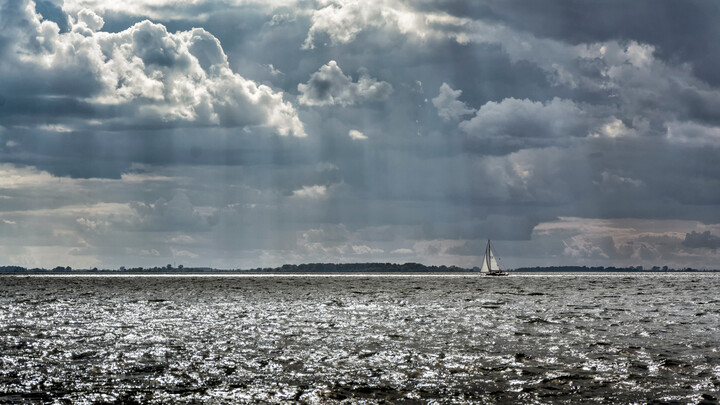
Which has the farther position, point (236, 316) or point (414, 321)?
point (236, 316)

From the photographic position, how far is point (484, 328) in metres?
51.3

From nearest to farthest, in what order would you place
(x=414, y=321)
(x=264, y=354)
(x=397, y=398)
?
(x=397, y=398)
(x=264, y=354)
(x=414, y=321)

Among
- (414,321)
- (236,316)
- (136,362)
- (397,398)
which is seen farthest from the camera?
(236,316)

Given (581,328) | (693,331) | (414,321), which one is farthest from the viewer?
(414,321)

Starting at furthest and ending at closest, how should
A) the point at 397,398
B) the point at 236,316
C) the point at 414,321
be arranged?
1. the point at 236,316
2. the point at 414,321
3. the point at 397,398

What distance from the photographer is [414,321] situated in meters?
59.0

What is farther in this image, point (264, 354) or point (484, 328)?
point (484, 328)

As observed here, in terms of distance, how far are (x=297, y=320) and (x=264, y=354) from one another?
79.8 ft

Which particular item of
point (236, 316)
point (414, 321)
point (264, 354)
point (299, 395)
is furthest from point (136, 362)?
point (236, 316)

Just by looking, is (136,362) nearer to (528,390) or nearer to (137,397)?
(137,397)

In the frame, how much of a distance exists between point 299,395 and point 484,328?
2764 centimetres

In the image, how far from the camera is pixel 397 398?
83.9ft

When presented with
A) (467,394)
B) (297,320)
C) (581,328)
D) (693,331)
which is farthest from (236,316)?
(467,394)

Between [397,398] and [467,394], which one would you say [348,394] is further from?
[467,394]
